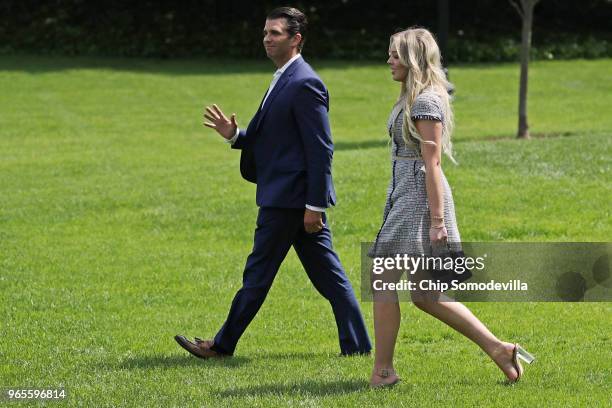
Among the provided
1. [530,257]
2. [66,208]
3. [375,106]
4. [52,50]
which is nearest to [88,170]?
[66,208]

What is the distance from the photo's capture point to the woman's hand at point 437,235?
19.8 feet

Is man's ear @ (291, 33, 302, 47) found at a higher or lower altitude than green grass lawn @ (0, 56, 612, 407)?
higher

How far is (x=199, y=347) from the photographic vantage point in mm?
7164

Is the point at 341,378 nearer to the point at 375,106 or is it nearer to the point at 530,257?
the point at 530,257

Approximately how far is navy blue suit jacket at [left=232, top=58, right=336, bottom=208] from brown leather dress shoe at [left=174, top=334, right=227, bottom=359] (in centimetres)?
94

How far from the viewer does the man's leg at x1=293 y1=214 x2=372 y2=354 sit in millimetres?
7238

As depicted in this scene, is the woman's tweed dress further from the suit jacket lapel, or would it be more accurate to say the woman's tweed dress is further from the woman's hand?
the suit jacket lapel

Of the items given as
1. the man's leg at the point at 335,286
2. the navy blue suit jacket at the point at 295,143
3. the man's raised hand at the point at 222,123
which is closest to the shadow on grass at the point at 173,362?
the man's leg at the point at 335,286

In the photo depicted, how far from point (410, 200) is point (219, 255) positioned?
5226 millimetres

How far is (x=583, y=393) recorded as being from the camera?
611 centimetres

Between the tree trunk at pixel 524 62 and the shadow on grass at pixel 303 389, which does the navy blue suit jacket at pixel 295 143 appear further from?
the tree trunk at pixel 524 62

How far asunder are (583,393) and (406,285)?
1.15m

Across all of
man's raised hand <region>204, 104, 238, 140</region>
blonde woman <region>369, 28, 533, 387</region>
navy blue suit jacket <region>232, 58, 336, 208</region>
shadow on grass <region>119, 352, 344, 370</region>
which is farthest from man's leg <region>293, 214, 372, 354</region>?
blonde woman <region>369, 28, 533, 387</region>

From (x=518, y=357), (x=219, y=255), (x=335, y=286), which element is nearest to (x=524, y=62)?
(x=219, y=255)
